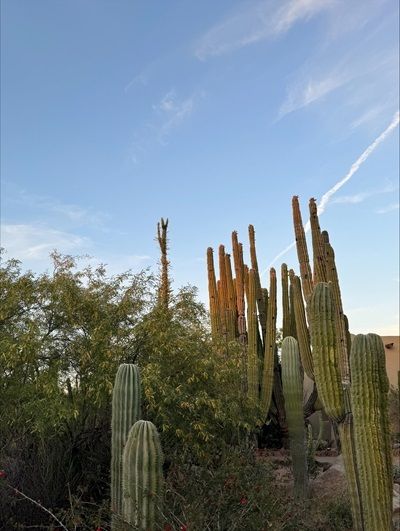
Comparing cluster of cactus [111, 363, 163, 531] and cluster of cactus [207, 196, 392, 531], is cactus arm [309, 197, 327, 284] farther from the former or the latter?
cluster of cactus [111, 363, 163, 531]

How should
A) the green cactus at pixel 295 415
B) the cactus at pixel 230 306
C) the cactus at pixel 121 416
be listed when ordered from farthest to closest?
the cactus at pixel 230 306, the green cactus at pixel 295 415, the cactus at pixel 121 416

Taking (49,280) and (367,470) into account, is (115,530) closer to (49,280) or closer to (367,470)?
(367,470)

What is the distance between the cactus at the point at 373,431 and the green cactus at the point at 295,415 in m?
3.06

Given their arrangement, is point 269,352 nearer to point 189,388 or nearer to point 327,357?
point 189,388

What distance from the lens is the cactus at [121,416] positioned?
6.60 m

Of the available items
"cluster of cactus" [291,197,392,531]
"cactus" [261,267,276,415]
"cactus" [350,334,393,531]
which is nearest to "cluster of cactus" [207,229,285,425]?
"cactus" [261,267,276,415]

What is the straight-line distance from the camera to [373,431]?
6219 mm

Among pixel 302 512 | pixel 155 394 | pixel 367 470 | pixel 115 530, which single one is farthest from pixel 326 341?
pixel 115 530

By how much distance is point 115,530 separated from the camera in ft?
16.4

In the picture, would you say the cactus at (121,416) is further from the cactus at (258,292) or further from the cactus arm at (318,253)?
the cactus at (258,292)

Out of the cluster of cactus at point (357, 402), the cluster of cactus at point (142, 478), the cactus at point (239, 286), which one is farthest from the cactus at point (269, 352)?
the cluster of cactus at point (142, 478)

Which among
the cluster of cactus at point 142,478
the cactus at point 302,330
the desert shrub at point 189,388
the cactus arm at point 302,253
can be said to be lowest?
the cluster of cactus at point 142,478

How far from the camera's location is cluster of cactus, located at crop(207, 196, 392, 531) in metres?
6.26

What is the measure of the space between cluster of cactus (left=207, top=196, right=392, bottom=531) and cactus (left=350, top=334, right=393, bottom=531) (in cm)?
1
